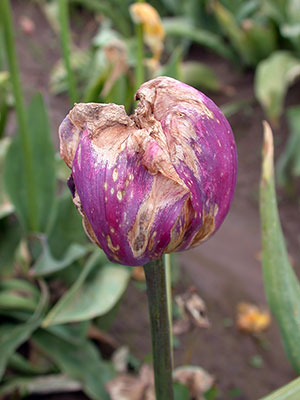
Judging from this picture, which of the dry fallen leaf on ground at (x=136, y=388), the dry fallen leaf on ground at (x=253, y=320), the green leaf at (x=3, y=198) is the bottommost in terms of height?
the dry fallen leaf on ground at (x=253, y=320)

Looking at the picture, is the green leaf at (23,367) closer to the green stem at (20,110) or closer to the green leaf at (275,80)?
the green stem at (20,110)

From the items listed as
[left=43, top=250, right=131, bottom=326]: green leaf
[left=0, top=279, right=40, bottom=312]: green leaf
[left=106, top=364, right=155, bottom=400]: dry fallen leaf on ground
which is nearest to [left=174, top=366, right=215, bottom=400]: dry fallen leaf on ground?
[left=106, top=364, right=155, bottom=400]: dry fallen leaf on ground

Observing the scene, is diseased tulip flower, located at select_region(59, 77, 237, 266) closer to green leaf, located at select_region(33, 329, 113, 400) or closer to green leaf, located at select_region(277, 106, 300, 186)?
green leaf, located at select_region(33, 329, 113, 400)

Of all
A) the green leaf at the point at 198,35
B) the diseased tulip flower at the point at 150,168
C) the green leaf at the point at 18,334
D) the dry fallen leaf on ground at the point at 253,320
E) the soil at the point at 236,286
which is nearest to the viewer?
the diseased tulip flower at the point at 150,168

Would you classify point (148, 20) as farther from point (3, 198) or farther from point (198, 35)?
point (198, 35)

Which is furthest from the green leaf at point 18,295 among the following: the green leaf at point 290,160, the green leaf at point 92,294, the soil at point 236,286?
the green leaf at point 290,160

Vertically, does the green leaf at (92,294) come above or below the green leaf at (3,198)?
below

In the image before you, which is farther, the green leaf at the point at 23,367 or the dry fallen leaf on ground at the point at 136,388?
the green leaf at the point at 23,367
